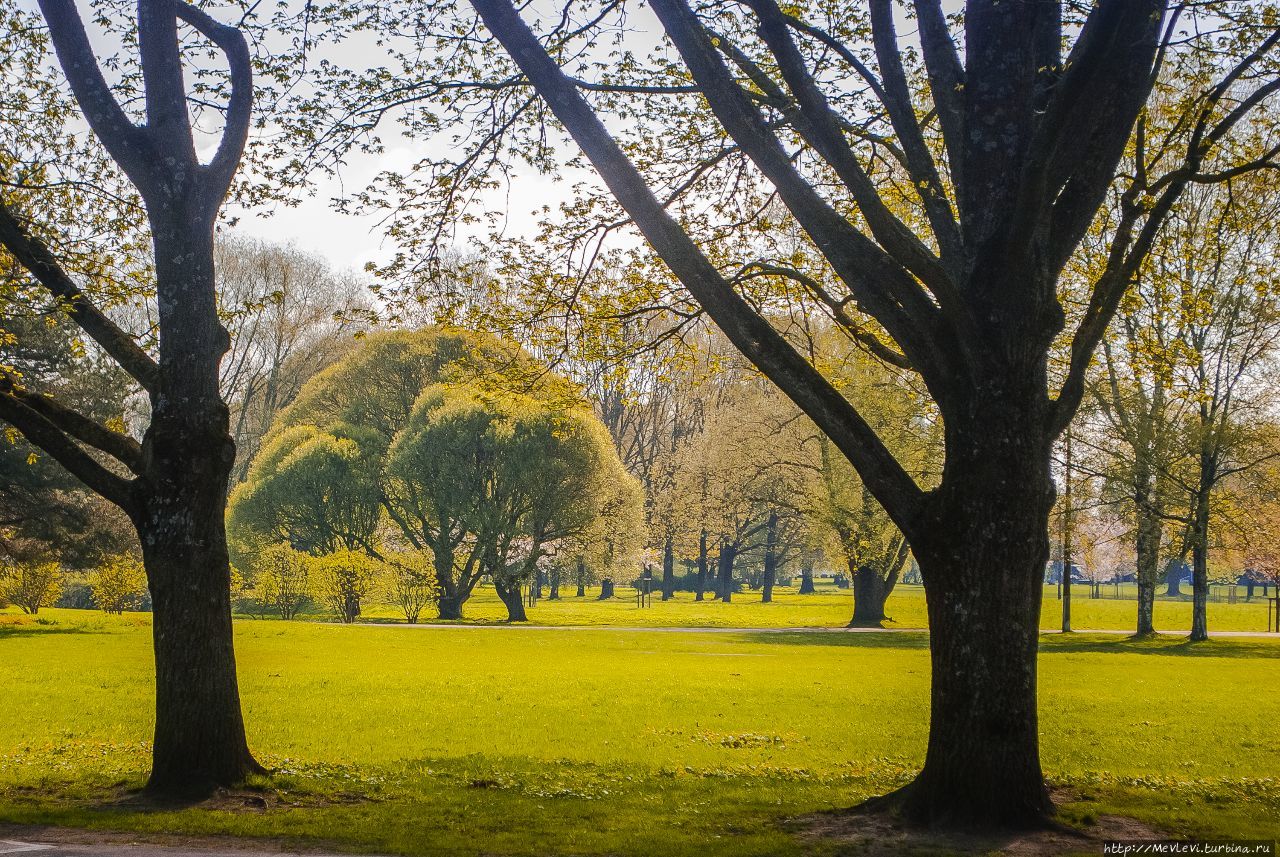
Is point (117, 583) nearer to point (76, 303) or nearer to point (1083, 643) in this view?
point (76, 303)

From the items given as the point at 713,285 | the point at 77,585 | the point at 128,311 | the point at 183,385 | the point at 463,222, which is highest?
the point at 128,311

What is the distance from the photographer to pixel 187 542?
9039 millimetres

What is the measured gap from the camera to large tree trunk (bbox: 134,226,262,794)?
29.5 ft

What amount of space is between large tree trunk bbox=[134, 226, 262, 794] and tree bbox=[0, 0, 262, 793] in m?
0.01

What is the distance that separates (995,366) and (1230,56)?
14.9 ft

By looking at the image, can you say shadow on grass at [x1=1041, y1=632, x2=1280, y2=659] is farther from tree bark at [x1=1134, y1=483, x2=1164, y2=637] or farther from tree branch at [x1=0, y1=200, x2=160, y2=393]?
tree branch at [x1=0, y1=200, x2=160, y2=393]

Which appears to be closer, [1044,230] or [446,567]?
[1044,230]

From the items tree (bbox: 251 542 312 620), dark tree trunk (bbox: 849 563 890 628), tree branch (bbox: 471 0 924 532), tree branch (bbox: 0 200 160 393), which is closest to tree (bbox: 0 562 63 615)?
tree (bbox: 251 542 312 620)

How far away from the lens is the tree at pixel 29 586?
106 ft

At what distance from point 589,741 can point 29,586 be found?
2933cm

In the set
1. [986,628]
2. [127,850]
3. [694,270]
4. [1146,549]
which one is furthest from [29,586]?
[1146,549]

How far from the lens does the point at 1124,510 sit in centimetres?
3309

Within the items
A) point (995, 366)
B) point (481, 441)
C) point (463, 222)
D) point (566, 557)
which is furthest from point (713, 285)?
point (566, 557)

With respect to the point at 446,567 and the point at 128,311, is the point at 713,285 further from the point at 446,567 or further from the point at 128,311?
the point at 128,311
